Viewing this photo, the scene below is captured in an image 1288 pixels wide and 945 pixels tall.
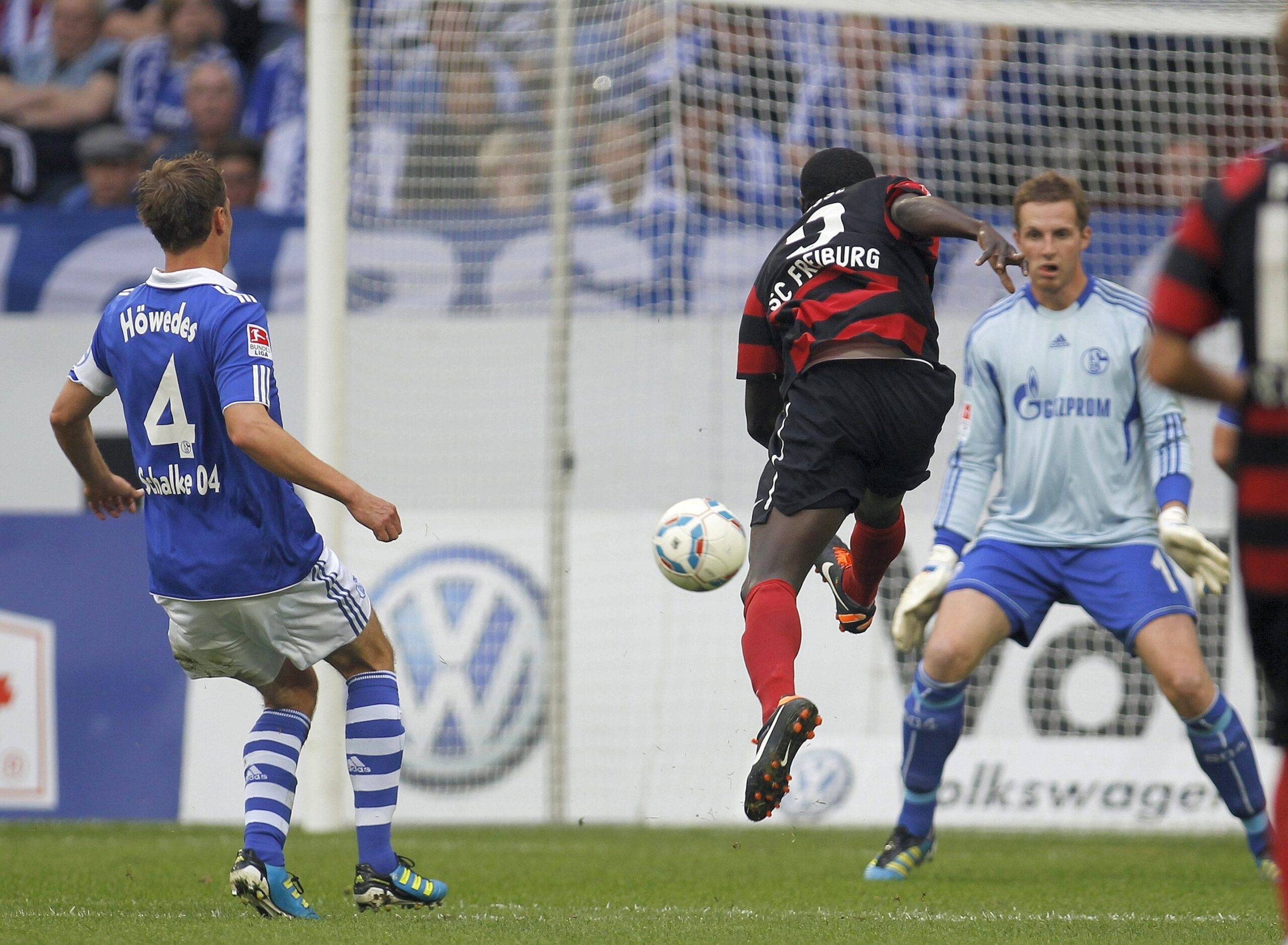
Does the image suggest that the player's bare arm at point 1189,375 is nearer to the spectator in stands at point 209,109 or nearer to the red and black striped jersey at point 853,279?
the red and black striped jersey at point 853,279

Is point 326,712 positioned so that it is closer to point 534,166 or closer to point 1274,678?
point 534,166

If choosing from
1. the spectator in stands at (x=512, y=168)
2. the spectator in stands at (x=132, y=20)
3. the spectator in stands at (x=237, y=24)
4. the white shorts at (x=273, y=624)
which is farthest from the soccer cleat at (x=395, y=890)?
the spectator in stands at (x=132, y=20)

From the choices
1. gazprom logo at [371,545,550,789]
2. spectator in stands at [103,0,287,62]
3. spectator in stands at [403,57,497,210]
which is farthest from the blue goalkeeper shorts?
spectator in stands at [103,0,287,62]

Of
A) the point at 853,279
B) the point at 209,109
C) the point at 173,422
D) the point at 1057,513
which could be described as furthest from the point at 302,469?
the point at 209,109

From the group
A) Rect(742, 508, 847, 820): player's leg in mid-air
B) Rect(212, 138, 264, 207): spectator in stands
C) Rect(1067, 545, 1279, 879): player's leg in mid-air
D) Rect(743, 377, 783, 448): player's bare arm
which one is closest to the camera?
Rect(742, 508, 847, 820): player's leg in mid-air

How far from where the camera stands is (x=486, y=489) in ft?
32.6

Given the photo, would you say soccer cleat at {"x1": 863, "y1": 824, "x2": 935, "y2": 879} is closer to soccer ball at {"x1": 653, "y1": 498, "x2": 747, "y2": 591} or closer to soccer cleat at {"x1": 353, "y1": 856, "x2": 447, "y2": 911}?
soccer ball at {"x1": 653, "y1": 498, "x2": 747, "y2": 591}

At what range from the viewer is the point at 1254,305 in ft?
9.22

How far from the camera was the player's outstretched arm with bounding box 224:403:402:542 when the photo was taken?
4.37 meters

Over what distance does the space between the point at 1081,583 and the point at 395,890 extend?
272cm

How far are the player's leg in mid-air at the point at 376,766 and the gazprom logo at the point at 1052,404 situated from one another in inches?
102

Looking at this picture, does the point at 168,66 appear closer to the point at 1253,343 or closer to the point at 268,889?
the point at 268,889

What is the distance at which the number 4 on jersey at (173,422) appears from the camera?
4.64 metres

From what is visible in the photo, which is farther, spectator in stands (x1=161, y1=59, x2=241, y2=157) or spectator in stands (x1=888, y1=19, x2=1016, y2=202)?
spectator in stands (x1=161, y1=59, x2=241, y2=157)
